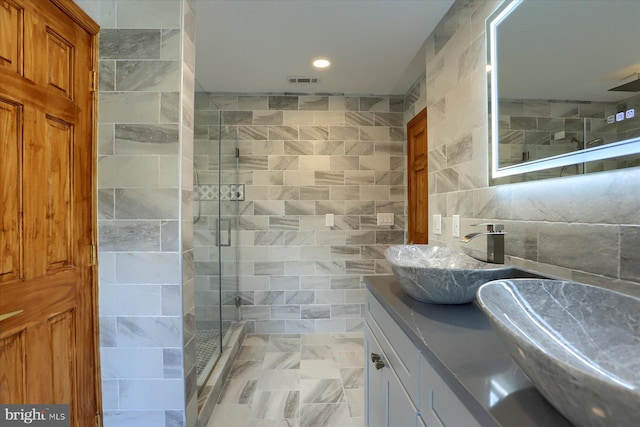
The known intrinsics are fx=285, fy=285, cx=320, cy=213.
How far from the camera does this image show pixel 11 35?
1.05 m

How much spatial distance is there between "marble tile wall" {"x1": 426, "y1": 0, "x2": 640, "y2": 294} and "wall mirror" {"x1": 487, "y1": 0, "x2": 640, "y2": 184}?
6cm

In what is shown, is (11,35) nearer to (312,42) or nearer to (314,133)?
(312,42)

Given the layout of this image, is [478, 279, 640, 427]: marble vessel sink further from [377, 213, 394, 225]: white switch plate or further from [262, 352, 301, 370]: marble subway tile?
[377, 213, 394, 225]: white switch plate

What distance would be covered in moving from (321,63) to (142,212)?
5.96 ft

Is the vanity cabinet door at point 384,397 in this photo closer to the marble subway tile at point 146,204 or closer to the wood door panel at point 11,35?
the marble subway tile at point 146,204

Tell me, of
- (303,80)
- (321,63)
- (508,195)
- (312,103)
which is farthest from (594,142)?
(312,103)

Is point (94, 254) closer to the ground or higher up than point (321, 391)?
higher up

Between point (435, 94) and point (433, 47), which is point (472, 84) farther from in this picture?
point (433, 47)

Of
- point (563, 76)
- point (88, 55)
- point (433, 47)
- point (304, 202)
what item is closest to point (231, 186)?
point (304, 202)

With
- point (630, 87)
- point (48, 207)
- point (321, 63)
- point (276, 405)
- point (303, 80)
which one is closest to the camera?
point (630, 87)

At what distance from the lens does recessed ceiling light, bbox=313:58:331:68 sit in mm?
2344

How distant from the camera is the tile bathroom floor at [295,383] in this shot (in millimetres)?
1812

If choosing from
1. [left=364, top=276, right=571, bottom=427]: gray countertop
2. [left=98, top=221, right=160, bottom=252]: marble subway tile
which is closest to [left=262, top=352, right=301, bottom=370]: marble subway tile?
[left=98, top=221, right=160, bottom=252]: marble subway tile

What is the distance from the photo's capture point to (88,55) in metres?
1.42
